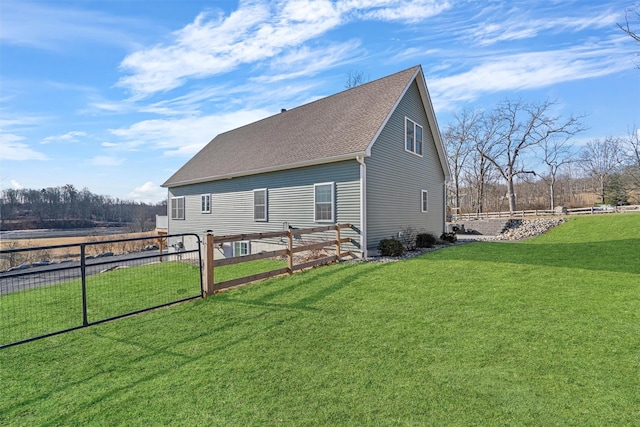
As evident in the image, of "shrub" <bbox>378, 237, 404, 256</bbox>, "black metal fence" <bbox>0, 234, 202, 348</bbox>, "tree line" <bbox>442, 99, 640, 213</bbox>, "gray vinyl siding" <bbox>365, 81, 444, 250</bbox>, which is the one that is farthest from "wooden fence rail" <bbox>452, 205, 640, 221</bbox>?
"black metal fence" <bbox>0, 234, 202, 348</bbox>

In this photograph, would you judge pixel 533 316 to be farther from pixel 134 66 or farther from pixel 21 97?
pixel 21 97

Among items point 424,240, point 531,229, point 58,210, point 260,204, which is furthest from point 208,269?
point 58,210

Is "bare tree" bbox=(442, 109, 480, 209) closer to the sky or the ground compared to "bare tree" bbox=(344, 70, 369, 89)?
closer to the ground

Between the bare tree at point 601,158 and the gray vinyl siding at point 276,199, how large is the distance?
142 feet

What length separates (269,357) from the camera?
377cm

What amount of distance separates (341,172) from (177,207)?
1367cm

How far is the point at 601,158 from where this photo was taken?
42062 millimetres

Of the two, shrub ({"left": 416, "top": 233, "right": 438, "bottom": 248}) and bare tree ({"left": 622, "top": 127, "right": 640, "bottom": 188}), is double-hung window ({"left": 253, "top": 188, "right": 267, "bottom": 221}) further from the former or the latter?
bare tree ({"left": 622, "top": 127, "right": 640, "bottom": 188})

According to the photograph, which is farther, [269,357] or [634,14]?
[634,14]

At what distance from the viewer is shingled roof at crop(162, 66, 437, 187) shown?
1155 centimetres

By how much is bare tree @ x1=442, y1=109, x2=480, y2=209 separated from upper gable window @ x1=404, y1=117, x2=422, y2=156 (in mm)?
25217

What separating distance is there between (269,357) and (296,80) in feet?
46.3

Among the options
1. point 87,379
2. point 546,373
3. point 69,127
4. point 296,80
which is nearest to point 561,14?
point 296,80

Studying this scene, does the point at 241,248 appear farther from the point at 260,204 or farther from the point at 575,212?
the point at 575,212
